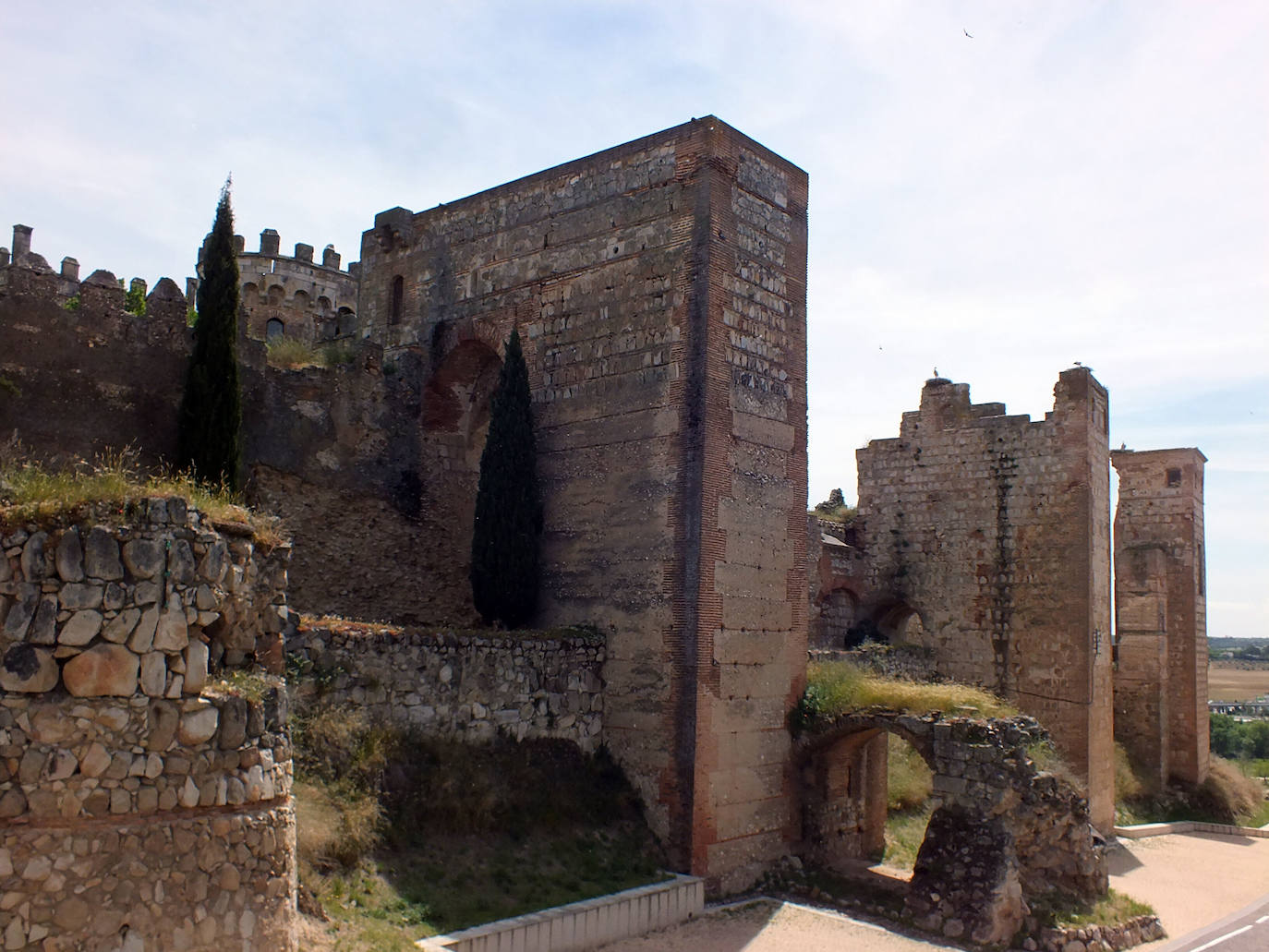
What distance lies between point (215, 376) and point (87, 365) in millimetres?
1443

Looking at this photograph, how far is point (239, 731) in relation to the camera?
6559 mm

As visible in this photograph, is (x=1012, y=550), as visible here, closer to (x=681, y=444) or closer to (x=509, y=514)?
(x=681, y=444)

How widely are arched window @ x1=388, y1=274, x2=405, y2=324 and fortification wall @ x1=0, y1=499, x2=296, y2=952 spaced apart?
10.9 meters

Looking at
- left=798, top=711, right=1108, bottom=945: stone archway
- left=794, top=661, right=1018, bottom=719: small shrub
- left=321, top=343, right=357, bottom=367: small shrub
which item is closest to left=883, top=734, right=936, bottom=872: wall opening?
left=794, top=661, right=1018, bottom=719: small shrub

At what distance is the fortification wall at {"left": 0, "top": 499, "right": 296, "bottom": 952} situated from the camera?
5938 mm

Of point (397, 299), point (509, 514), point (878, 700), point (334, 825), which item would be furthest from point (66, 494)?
point (397, 299)

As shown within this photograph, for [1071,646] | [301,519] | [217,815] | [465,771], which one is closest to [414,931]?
[465,771]

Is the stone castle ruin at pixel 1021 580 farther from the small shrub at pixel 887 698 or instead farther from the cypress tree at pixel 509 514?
the cypress tree at pixel 509 514

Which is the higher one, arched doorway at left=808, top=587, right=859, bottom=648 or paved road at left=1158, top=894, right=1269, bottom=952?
arched doorway at left=808, top=587, right=859, bottom=648

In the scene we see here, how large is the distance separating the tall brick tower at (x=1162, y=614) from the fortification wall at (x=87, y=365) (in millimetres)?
21274

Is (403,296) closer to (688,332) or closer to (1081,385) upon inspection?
(688,332)

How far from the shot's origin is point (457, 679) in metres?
12.1

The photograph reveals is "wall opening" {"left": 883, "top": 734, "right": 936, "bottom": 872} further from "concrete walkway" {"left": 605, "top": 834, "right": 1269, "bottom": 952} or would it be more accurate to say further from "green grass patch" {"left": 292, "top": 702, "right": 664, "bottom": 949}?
"green grass patch" {"left": 292, "top": 702, "right": 664, "bottom": 949}

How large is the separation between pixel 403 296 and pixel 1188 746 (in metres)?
19.8
